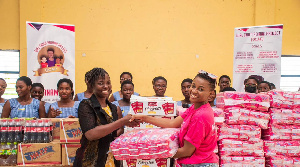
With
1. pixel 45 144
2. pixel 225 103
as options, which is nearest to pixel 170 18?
pixel 225 103

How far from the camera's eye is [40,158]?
9.80 ft

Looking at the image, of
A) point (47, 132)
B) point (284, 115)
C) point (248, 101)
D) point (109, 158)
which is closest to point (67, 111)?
point (47, 132)

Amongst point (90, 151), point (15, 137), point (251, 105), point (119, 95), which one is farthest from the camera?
point (119, 95)

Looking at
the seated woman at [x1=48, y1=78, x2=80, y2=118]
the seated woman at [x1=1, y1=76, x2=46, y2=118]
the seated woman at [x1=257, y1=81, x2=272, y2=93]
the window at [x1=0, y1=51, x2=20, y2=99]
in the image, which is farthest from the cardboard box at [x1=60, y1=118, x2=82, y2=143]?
the window at [x1=0, y1=51, x2=20, y2=99]

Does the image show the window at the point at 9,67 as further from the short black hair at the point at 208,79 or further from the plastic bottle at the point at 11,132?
the short black hair at the point at 208,79

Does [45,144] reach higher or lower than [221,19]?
lower

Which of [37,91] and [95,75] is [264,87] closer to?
[95,75]

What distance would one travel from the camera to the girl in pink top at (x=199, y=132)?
1935mm

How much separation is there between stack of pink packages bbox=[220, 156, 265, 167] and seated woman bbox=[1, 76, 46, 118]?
8.31ft

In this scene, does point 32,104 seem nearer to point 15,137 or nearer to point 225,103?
point 15,137

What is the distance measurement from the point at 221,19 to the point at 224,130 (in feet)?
13.5

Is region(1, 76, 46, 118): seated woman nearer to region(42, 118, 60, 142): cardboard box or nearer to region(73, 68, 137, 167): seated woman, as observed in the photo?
region(42, 118, 60, 142): cardboard box

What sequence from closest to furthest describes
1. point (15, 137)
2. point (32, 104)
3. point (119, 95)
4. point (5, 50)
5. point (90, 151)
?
point (90, 151) < point (15, 137) < point (32, 104) < point (119, 95) < point (5, 50)

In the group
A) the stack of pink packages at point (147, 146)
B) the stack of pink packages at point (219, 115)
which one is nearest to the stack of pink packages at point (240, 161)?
the stack of pink packages at point (219, 115)
